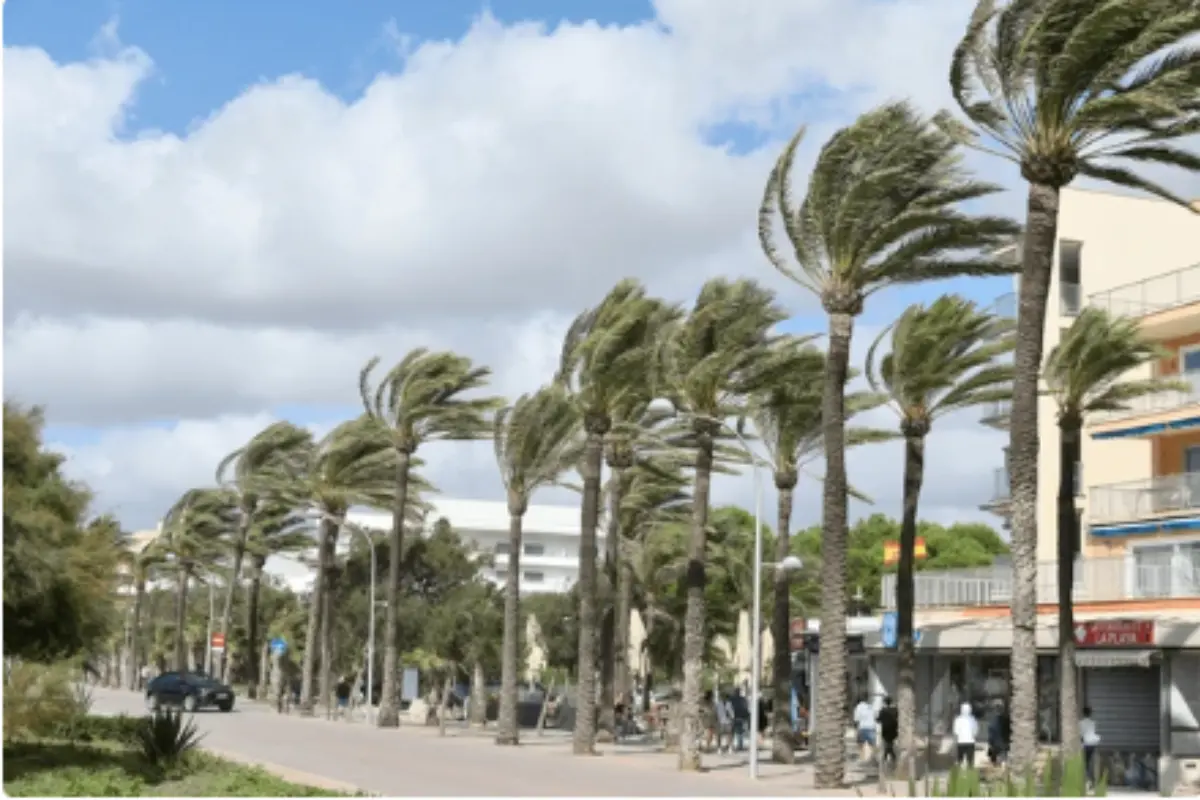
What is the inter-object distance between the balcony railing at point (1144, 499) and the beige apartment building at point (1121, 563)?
0.14 ft

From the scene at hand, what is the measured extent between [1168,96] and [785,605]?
1871 cm

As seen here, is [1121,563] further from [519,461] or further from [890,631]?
[519,461]

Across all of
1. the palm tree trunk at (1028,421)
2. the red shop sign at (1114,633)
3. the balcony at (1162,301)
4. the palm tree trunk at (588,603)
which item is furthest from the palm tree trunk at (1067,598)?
the palm tree trunk at (588,603)

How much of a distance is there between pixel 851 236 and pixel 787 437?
34.0ft

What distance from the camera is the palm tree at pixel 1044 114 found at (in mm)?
24859

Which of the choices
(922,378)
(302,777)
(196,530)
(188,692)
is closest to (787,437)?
(922,378)

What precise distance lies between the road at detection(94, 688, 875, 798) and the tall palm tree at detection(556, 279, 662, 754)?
73.3 inches

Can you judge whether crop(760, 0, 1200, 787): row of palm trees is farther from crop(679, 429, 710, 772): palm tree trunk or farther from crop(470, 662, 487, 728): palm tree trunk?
crop(470, 662, 487, 728): palm tree trunk

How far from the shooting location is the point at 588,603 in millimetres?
42188

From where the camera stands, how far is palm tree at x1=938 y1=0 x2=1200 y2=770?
2486 centimetres

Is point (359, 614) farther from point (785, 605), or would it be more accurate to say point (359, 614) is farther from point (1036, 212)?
point (1036, 212)

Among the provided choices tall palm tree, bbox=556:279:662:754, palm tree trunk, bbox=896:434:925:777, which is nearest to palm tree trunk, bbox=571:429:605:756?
tall palm tree, bbox=556:279:662:754

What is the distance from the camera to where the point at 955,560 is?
94.9 metres

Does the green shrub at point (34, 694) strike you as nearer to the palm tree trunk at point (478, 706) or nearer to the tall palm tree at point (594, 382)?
the tall palm tree at point (594, 382)
